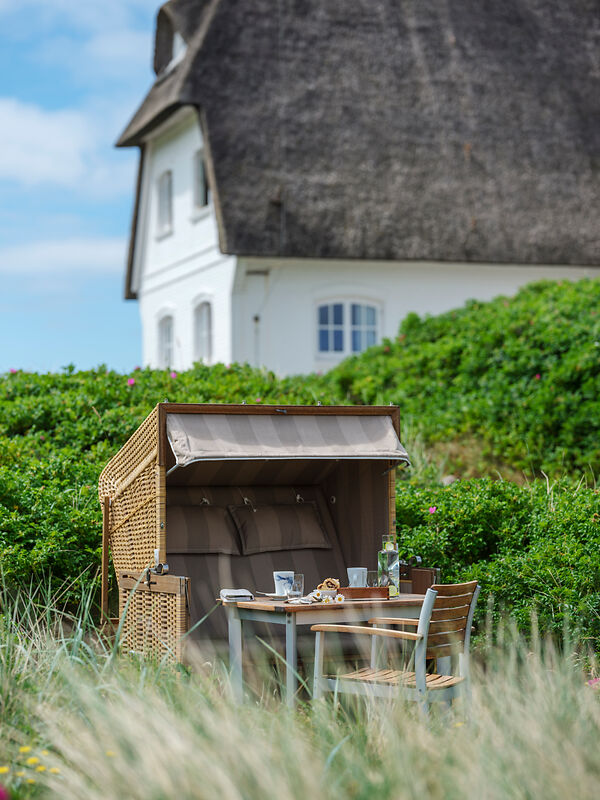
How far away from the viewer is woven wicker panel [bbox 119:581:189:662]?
5953 mm

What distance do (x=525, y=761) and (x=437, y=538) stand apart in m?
4.33

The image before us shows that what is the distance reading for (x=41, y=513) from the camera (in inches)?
308

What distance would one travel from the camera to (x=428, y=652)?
18.0 feet

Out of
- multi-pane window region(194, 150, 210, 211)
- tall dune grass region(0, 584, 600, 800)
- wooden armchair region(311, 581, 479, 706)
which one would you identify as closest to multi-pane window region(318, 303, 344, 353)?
multi-pane window region(194, 150, 210, 211)

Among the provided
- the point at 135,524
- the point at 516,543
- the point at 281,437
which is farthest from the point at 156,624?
the point at 516,543

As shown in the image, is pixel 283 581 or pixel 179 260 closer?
pixel 283 581

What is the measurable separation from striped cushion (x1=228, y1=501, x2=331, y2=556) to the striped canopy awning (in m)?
1.13

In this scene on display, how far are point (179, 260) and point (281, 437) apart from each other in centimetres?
1430

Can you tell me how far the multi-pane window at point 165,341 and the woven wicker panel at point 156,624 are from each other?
14.9 metres

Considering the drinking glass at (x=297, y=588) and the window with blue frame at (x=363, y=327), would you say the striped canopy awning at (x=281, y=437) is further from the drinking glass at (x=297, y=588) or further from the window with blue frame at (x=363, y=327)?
the window with blue frame at (x=363, y=327)

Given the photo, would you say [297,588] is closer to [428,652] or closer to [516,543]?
[428,652]

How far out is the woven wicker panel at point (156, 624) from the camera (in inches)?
234

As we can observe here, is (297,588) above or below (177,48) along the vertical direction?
below

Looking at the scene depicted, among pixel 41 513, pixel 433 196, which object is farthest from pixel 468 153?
pixel 41 513
